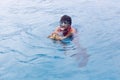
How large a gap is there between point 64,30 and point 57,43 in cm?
37

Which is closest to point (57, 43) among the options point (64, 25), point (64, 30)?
point (64, 30)

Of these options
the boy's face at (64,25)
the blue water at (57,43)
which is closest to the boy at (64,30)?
the boy's face at (64,25)

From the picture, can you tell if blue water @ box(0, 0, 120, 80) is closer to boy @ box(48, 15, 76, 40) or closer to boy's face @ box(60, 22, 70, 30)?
boy @ box(48, 15, 76, 40)

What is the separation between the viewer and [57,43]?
7980 millimetres

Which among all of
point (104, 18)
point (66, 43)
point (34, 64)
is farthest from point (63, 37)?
point (104, 18)

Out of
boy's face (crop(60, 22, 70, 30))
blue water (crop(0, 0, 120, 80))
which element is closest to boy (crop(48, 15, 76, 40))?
boy's face (crop(60, 22, 70, 30))

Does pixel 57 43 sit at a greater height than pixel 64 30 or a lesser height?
lesser

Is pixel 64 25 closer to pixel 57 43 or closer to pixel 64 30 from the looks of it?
pixel 64 30

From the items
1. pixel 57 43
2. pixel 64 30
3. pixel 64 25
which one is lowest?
pixel 57 43

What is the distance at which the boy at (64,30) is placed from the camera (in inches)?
304

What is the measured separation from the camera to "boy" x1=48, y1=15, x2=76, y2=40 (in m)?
7.72

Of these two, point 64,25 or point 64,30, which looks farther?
point 64,30

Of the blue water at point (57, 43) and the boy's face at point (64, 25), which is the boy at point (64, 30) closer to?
the boy's face at point (64, 25)

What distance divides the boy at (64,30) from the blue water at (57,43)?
19cm
